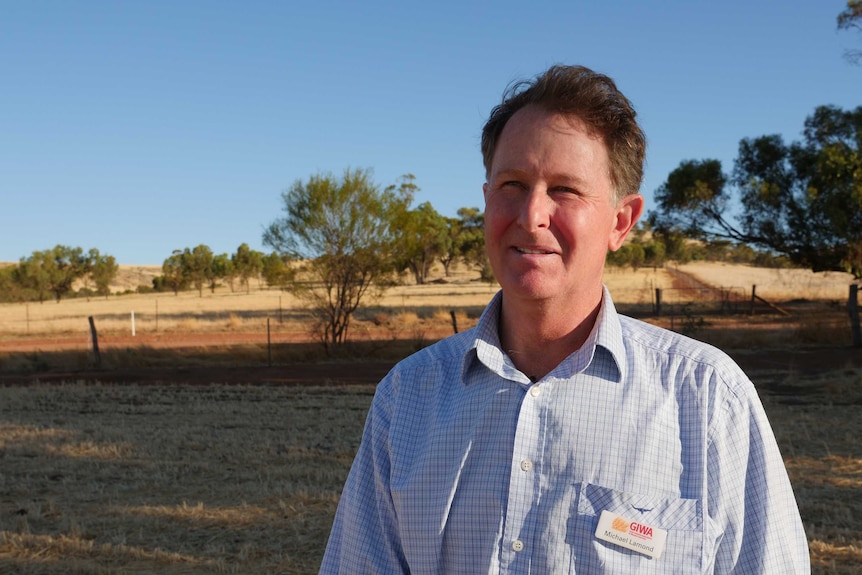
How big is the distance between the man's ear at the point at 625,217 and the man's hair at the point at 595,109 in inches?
1.1

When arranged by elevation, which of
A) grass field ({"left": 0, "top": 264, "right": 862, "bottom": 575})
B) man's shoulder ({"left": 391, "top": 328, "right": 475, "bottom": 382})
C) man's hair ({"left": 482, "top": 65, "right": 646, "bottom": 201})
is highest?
man's hair ({"left": 482, "top": 65, "right": 646, "bottom": 201})

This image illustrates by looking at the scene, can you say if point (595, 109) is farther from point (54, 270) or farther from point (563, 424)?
point (54, 270)

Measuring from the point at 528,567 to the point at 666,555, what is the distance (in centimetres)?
30

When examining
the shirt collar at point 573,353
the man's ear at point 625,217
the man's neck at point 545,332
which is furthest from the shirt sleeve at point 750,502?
the man's ear at point 625,217

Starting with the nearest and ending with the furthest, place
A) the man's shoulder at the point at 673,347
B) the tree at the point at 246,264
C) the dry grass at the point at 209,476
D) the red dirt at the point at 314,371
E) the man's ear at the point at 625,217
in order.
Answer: the man's shoulder at the point at 673,347
the man's ear at the point at 625,217
the dry grass at the point at 209,476
the red dirt at the point at 314,371
the tree at the point at 246,264

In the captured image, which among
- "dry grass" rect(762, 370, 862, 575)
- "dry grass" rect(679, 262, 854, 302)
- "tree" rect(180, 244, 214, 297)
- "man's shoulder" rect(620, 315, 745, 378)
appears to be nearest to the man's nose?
"man's shoulder" rect(620, 315, 745, 378)

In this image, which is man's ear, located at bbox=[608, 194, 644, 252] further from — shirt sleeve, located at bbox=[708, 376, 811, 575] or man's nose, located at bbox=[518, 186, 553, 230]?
shirt sleeve, located at bbox=[708, 376, 811, 575]

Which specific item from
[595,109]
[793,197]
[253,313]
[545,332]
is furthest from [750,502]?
[253,313]

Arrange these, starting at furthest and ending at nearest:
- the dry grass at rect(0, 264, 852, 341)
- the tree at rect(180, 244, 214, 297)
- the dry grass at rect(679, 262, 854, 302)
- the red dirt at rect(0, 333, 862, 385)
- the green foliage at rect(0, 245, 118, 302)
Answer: the tree at rect(180, 244, 214, 297) < the green foliage at rect(0, 245, 118, 302) < the dry grass at rect(679, 262, 854, 302) < the dry grass at rect(0, 264, 852, 341) < the red dirt at rect(0, 333, 862, 385)

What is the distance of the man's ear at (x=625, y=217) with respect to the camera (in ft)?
7.11

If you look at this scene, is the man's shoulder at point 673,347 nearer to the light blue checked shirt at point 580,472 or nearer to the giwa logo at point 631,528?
the light blue checked shirt at point 580,472

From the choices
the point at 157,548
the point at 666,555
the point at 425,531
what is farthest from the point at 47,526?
the point at 666,555

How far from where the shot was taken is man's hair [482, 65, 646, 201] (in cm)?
199

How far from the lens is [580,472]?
1.85 m
